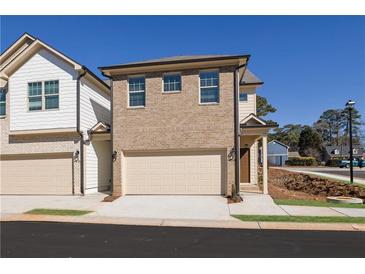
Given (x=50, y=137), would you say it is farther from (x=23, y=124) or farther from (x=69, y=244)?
(x=69, y=244)

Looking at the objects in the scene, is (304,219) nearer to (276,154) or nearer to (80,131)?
(80,131)

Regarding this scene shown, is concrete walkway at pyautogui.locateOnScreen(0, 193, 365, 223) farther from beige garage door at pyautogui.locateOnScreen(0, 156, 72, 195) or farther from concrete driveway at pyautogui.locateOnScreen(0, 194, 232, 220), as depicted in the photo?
beige garage door at pyautogui.locateOnScreen(0, 156, 72, 195)

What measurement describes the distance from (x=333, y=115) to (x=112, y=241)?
328 ft

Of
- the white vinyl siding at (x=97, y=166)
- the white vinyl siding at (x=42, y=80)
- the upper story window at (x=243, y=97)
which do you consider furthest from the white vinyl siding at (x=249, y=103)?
the white vinyl siding at (x=42, y=80)

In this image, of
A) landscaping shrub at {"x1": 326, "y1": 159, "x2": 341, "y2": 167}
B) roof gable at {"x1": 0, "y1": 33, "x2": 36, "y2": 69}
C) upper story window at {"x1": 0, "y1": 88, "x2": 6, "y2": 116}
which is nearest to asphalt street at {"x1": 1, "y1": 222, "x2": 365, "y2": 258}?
upper story window at {"x1": 0, "y1": 88, "x2": 6, "y2": 116}

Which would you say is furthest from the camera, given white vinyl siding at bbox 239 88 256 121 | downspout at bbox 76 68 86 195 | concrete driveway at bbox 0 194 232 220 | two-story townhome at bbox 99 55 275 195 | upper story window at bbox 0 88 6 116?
white vinyl siding at bbox 239 88 256 121

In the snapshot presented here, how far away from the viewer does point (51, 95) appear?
1630 cm

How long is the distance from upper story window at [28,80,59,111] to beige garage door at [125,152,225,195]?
5144 mm

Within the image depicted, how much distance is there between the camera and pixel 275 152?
212ft

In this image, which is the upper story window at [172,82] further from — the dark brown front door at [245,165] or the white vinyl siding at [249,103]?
the dark brown front door at [245,165]

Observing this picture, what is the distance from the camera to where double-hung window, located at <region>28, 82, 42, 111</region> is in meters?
16.4

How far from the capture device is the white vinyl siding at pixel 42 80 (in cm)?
1612

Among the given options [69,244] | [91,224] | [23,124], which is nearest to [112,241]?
[69,244]

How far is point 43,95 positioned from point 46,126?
168 cm
